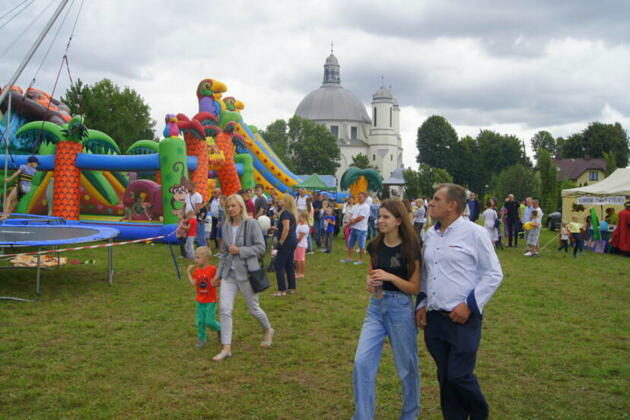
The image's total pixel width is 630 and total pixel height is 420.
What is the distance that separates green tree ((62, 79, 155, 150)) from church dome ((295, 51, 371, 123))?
5923cm

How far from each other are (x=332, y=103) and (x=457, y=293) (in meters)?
104

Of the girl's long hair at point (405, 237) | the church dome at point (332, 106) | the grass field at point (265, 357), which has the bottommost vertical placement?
the grass field at point (265, 357)

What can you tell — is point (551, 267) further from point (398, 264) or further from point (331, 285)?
point (398, 264)

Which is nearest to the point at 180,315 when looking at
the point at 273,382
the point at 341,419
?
the point at 273,382

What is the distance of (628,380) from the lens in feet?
16.9

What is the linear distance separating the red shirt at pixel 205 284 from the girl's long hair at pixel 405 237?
7.91 feet

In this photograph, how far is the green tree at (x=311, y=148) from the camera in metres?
80.3

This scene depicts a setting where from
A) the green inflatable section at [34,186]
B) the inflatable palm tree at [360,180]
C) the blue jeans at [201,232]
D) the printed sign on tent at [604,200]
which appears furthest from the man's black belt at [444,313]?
the inflatable palm tree at [360,180]

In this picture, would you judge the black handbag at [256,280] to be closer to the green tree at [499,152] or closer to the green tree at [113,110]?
the green tree at [113,110]

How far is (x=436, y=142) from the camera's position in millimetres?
79312

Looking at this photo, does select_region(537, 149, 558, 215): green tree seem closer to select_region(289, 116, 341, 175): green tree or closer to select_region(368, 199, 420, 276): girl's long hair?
select_region(368, 199, 420, 276): girl's long hair

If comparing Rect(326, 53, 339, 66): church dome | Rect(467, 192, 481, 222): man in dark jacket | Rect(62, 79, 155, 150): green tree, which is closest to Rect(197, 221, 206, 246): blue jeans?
Rect(467, 192, 481, 222): man in dark jacket

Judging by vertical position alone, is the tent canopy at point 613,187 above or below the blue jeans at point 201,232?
above

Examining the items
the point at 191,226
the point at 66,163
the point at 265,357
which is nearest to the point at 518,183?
the point at 66,163
